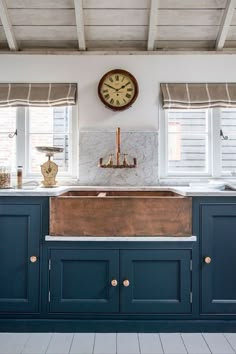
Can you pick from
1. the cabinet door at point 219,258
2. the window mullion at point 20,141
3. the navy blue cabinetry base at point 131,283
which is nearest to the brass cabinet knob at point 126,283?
the navy blue cabinetry base at point 131,283

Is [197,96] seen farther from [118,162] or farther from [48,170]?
[48,170]

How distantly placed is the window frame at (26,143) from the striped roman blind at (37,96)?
0.34 feet

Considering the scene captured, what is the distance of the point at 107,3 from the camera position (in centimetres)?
292

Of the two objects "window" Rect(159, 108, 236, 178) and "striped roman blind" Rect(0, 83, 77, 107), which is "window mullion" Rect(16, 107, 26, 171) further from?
"window" Rect(159, 108, 236, 178)

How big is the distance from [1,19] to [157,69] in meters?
1.46

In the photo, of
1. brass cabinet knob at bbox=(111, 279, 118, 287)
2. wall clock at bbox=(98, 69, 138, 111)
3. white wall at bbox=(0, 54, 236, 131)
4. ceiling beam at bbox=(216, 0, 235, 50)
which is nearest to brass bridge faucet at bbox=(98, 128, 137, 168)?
white wall at bbox=(0, 54, 236, 131)

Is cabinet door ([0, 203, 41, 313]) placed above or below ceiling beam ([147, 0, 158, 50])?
below

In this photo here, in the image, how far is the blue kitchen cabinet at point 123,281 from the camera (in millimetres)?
2480

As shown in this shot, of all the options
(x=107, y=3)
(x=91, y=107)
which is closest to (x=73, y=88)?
(x=91, y=107)

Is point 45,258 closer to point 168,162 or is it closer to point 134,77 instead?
point 168,162
